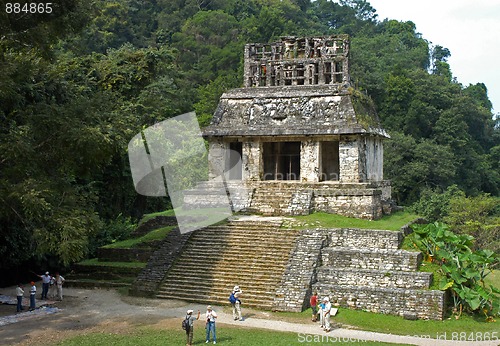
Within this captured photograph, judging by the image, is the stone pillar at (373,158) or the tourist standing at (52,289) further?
the stone pillar at (373,158)

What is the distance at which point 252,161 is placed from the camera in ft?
65.3

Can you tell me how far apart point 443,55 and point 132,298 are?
58.9 meters

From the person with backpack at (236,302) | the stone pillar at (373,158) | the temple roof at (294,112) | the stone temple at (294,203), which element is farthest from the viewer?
the stone pillar at (373,158)

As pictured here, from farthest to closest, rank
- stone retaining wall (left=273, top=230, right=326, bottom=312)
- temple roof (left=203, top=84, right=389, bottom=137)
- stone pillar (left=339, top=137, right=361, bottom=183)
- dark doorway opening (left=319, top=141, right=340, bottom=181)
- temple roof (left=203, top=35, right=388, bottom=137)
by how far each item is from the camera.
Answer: dark doorway opening (left=319, top=141, right=340, bottom=181) < temple roof (left=203, top=35, right=388, bottom=137) < temple roof (left=203, top=84, right=389, bottom=137) < stone pillar (left=339, top=137, right=361, bottom=183) < stone retaining wall (left=273, top=230, right=326, bottom=312)

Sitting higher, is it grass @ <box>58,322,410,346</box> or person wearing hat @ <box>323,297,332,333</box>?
person wearing hat @ <box>323,297,332,333</box>

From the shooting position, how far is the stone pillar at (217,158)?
20.1 meters

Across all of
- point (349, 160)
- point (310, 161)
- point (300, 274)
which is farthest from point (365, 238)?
point (310, 161)

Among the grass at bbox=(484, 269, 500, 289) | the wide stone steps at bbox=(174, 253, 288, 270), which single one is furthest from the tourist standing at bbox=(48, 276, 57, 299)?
the grass at bbox=(484, 269, 500, 289)

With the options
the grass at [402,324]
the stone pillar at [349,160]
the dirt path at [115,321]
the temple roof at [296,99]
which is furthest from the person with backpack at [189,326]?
the temple roof at [296,99]

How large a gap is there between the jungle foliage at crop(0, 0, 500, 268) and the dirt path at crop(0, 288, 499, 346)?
160 cm

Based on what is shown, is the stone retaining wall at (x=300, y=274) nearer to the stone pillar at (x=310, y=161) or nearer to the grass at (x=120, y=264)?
the stone pillar at (x=310, y=161)

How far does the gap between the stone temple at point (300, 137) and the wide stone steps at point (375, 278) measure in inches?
131

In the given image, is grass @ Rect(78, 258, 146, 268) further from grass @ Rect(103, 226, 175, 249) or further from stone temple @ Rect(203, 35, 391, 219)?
stone temple @ Rect(203, 35, 391, 219)

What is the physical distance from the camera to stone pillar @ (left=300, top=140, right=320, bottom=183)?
62.5ft
